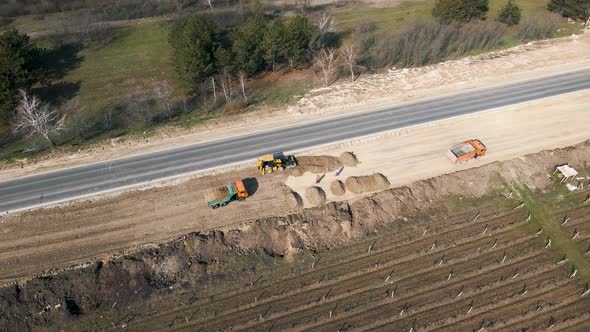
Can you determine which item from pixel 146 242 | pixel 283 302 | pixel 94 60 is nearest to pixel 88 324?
pixel 146 242

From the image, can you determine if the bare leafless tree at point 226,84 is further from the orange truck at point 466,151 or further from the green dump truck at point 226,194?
the orange truck at point 466,151

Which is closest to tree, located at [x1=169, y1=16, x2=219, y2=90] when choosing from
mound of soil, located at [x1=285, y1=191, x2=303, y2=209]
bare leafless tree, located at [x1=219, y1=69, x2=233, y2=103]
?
bare leafless tree, located at [x1=219, y1=69, x2=233, y2=103]

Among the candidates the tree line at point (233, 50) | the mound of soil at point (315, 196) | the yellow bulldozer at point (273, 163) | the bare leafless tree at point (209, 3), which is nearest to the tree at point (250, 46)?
the tree line at point (233, 50)

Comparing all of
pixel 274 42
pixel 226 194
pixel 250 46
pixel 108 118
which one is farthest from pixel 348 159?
pixel 108 118

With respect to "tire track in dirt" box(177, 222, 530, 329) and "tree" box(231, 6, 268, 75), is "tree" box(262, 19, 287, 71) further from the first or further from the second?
"tire track in dirt" box(177, 222, 530, 329)

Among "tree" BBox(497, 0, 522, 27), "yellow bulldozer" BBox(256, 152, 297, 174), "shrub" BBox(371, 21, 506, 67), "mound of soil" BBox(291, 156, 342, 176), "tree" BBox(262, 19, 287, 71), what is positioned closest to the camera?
"yellow bulldozer" BBox(256, 152, 297, 174)

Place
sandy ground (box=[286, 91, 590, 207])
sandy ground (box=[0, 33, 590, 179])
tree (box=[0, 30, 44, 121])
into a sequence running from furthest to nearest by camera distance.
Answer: tree (box=[0, 30, 44, 121]) < sandy ground (box=[0, 33, 590, 179]) < sandy ground (box=[286, 91, 590, 207])
